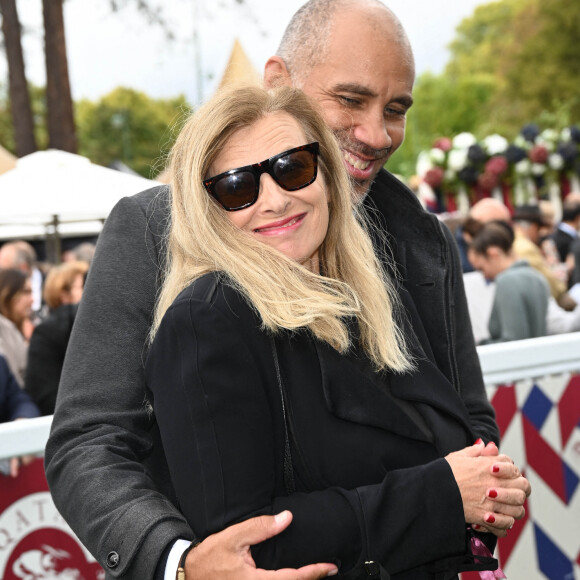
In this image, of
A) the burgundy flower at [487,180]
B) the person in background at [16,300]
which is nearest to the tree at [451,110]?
the burgundy flower at [487,180]

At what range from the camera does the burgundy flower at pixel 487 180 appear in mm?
10805

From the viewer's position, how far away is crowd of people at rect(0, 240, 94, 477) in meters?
4.20

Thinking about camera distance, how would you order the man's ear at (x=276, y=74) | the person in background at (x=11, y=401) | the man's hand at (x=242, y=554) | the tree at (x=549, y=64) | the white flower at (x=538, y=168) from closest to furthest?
the man's hand at (x=242, y=554) < the man's ear at (x=276, y=74) < the person in background at (x=11, y=401) < the white flower at (x=538, y=168) < the tree at (x=549, y=64)

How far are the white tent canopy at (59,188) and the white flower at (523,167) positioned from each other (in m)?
5.11

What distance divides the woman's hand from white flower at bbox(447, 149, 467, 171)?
9.47 meters

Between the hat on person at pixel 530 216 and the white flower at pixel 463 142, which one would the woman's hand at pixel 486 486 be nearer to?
the hat on person at pixel 530 216

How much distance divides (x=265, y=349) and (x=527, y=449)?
208 centimetres

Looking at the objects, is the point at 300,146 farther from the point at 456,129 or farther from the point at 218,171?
the point at 456,129

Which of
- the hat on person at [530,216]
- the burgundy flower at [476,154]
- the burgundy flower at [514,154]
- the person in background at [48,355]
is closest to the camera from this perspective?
the person in background at [48,355]

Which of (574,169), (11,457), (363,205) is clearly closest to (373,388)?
(363,205)

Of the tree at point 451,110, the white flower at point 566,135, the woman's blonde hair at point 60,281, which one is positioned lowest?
the woman's blonde hair at point 60,281

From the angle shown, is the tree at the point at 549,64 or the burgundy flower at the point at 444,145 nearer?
the burgundy flower at the point at 444,145

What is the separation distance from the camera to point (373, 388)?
1659 millimetres

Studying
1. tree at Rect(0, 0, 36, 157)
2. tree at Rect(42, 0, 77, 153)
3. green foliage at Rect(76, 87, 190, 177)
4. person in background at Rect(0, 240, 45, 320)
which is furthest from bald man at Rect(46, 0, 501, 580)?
green foliage at Rect(76, 87, 190, 177)
